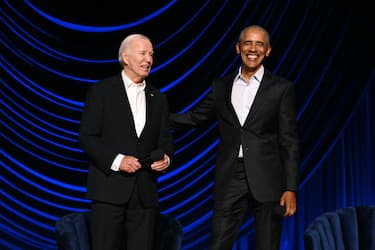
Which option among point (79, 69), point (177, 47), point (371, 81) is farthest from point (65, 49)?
point (371, 81)

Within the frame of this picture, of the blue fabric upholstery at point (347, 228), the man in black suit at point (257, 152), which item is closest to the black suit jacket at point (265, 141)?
the man in black suit at point (257, 152)

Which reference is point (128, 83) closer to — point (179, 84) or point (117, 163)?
point (117, 163)

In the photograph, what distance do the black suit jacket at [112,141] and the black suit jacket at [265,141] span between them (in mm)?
315

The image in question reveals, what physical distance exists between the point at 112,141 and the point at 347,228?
1.12 metres

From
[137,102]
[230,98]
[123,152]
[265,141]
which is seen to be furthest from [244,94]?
[123,152]

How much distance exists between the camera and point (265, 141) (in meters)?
3.10

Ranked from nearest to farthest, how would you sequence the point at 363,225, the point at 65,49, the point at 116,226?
the point at 116,226 → the point at 363,225 → the point at 65,49

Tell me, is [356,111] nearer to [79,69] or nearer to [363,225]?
[363,225]

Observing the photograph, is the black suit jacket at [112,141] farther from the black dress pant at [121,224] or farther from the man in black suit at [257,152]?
the man in black suit at [257,152]

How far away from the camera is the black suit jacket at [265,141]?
10.1 feet

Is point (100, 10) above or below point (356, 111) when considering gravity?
above

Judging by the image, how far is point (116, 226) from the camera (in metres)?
2.98

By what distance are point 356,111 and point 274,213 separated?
59.0 inches

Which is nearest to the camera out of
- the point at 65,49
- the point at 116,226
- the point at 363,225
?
the point at 116,226
